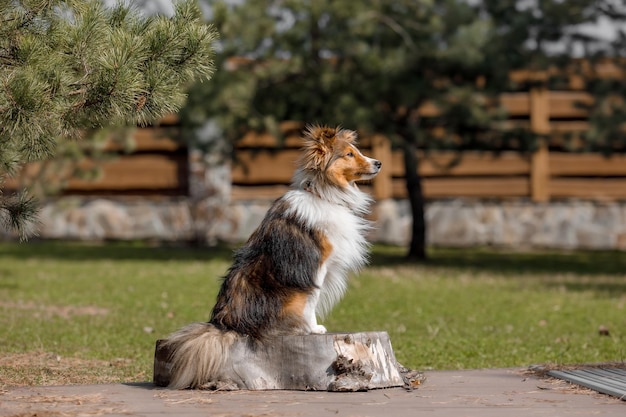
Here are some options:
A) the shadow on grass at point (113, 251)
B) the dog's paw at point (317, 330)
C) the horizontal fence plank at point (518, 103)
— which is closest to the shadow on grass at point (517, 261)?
the horizontal fence plank at point (518, 103)

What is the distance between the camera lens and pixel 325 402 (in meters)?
5.74

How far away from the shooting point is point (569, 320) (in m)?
11.0

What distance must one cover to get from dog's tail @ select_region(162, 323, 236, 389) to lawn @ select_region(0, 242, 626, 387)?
49.7 inches

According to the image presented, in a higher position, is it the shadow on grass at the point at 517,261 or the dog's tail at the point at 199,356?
the dog's tail at the point at 199,356

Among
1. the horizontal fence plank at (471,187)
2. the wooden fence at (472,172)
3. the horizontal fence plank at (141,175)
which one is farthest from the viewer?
the horizontal fence plank at (141,175)

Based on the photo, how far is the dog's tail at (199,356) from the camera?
20.1ft

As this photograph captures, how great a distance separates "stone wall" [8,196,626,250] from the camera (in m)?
20.9

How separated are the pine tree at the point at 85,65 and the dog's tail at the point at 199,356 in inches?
56.3

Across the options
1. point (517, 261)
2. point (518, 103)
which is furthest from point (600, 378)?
point (518, 103)

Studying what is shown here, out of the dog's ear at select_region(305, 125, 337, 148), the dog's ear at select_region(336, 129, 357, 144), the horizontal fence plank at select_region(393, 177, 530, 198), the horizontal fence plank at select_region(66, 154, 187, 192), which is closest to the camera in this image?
the dog's ear at select_region(305, 125, 337, 148)

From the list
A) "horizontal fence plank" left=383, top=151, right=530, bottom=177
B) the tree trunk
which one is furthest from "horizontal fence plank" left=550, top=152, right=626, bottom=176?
the tree trunk

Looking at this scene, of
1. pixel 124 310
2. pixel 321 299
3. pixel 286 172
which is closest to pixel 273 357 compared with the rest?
pixel 321 299

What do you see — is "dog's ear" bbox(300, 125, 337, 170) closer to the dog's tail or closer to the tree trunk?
the dog's tail

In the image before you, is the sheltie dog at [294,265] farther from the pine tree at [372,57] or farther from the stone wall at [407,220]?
the stone wall at [407,220]
